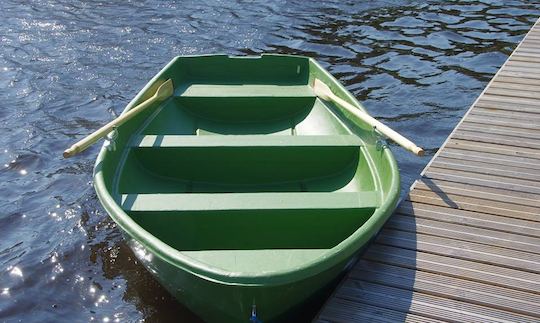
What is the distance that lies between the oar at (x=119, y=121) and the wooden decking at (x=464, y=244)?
1.94 meters

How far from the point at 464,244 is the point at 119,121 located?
266 centimetres

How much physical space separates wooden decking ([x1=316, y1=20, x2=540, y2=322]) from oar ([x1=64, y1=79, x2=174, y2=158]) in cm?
194

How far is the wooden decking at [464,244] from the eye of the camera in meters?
3.60

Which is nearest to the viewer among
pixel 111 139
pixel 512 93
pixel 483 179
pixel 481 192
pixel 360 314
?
pixel 360 314

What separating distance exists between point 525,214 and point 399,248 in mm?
1070

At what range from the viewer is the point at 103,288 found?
14.7 ft

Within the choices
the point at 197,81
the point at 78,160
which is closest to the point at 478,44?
the point at 197,81

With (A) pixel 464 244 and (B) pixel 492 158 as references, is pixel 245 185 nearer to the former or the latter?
(A) pixel 464 244

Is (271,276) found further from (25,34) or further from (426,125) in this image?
(25,34)

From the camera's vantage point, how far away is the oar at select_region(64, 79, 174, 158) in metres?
4.01

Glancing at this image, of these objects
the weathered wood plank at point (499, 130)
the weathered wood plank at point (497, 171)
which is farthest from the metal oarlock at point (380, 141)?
the weathered wood plank at point (499, 130)

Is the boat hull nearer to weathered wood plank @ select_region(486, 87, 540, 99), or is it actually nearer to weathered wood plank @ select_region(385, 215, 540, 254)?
weathered wood plank @ select_region(385, 215, 540, 254)

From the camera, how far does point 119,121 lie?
4.53m

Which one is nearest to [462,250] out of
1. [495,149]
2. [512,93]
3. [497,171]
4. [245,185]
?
[497,171]
